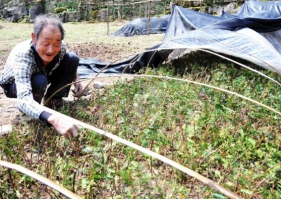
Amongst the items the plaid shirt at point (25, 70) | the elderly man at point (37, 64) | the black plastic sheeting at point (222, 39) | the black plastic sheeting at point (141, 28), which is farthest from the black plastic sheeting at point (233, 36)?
the black plastic sheeting at point (141, 28)

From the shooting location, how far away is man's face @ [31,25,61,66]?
2146mm

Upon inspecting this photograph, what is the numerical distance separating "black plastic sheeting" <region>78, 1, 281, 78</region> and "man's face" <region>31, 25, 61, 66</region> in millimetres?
1061

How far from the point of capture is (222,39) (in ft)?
13.0

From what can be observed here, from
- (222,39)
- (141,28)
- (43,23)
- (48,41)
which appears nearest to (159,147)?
(48,41)

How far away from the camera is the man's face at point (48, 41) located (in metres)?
2.15

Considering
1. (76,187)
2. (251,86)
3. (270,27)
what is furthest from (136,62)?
(76,187)

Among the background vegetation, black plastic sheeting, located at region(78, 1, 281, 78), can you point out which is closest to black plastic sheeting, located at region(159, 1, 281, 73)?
black plastic sheeting, located at region(78, 1, 281, 78)

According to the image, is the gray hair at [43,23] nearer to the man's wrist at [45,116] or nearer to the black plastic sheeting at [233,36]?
the man's wrist at [45,116]

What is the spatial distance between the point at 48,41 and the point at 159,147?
3.63ft

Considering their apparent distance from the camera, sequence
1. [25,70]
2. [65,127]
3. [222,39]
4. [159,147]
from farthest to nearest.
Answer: [222,39], [25,70], [159,147], [65,127]

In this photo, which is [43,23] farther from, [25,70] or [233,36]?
[233,36]

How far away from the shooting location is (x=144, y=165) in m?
2.01

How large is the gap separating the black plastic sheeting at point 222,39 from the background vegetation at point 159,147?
433mm

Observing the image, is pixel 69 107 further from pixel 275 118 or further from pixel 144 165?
pixel 275 118
